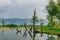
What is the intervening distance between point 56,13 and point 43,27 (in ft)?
8.68

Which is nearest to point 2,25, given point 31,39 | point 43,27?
point 43,27

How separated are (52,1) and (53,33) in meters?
3.33

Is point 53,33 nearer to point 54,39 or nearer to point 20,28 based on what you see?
point 54,39

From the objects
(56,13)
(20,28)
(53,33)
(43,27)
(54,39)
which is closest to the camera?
(54,39)

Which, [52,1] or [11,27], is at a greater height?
[52,1]

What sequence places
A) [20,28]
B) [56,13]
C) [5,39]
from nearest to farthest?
1. [5,39]
2. [56,13]
3. [20,28]

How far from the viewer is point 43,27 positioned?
28.6 meters

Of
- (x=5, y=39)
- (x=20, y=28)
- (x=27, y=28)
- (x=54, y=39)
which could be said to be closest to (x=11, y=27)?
(x=20, y=28)

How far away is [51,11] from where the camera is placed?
26.5 meters

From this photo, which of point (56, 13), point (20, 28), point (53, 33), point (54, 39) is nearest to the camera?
point (54, 39)

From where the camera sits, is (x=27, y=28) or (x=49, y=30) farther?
(x=27, y=28)

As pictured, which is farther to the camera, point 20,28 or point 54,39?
point 20,28

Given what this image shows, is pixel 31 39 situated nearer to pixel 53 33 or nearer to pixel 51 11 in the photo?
pixel 53 33

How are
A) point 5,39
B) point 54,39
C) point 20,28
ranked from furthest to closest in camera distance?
point 20,28 → point 5,39 → point 54,39
